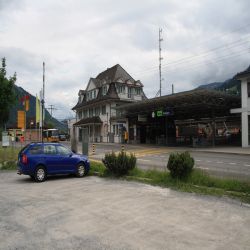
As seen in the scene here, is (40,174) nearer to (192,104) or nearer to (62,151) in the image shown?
(62,151)

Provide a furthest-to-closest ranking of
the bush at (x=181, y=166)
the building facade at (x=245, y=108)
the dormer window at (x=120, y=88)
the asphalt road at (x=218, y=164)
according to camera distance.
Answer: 1. the dormer window at (x=120, y=88)
2. the building facade at (x=245, y=108)
3. the asphalt road at (x=218, y=164)
4. the bush at (x=181, y=166)

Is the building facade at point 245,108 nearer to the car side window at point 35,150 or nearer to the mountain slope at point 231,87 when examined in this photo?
the mountain slope at point 231,87

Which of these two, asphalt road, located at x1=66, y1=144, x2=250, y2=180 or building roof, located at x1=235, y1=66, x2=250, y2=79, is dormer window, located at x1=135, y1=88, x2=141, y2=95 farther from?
asphalt road, located at x1=66, y1=144, x2=250, y2=180

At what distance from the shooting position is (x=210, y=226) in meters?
6.41

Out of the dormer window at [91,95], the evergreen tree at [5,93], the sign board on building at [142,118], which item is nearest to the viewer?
the evergreen tree at [5,93]

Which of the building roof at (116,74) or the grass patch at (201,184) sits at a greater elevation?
the building roof at (116,74)

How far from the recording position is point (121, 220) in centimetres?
696

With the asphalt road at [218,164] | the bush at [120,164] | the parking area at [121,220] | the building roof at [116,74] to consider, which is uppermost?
the building roof at [116,74]

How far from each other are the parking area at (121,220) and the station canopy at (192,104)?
23.1 metres

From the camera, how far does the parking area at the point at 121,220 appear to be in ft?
18.4

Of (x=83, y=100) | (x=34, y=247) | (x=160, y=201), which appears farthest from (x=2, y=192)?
(x=83, y=100)

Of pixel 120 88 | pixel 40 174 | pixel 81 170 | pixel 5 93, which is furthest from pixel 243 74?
pixel 120 88

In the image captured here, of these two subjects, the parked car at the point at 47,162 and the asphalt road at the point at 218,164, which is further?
the asphalt road at the point at 218,164

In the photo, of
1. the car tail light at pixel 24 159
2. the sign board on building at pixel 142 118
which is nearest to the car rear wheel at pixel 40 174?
the car tail light at pixel 24 159
